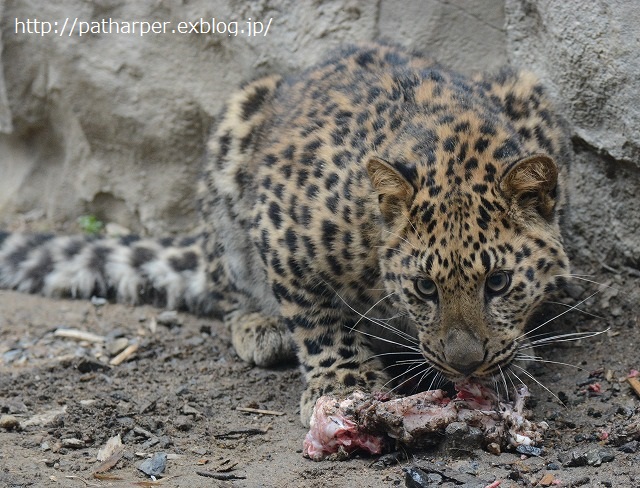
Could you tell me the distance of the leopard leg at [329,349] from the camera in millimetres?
5789

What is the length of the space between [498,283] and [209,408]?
2.09 metres

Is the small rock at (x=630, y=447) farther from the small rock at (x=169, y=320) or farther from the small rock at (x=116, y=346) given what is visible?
the small rock at (x=169, y=320)

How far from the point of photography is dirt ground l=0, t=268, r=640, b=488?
187 inches

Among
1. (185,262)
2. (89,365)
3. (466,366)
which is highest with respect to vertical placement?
(466,366)

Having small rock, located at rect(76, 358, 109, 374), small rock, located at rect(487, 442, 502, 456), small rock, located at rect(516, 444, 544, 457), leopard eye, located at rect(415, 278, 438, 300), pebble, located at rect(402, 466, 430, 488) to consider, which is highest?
leopard eye, located at rect(415, 278, 438, 300)

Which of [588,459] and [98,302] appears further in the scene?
[98,302]

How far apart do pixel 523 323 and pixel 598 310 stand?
A: 1.54 m

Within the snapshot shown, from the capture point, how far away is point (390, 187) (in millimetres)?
5020

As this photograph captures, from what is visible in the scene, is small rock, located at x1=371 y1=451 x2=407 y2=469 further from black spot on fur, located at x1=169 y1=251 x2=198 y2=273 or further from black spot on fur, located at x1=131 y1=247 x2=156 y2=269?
black spot on fur, located at x1=131 y1=247 x2=156 y2=269

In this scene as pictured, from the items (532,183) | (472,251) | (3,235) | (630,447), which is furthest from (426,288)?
(3,235)

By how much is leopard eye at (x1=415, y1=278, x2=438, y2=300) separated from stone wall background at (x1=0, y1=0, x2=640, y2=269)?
6.38 ft

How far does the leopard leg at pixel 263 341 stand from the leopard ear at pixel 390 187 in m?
1.61

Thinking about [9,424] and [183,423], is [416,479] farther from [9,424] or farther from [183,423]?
[9,424]

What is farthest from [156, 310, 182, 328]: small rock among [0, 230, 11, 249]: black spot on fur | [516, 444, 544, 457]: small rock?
[516, 444, 544, 457]: small rock
